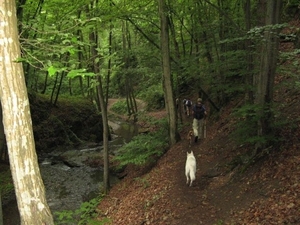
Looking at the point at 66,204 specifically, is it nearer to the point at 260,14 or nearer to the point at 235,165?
the point at 235,165

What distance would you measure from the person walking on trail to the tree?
9.59 metres

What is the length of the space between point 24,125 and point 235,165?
711cm

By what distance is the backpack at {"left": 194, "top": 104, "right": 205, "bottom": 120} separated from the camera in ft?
41.2

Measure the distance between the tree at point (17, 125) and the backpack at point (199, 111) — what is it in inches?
379

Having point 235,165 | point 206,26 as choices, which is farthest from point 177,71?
point 235,165

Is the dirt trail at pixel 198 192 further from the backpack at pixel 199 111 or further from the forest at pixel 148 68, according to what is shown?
the backpack at pixel 199 111

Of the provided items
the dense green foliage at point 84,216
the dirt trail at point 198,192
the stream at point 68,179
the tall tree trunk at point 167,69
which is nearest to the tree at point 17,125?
the dirt trail at point 198,192

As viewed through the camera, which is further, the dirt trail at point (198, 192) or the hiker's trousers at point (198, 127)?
the hiker's trousers at point (198, 127)

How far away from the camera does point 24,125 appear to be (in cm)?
364

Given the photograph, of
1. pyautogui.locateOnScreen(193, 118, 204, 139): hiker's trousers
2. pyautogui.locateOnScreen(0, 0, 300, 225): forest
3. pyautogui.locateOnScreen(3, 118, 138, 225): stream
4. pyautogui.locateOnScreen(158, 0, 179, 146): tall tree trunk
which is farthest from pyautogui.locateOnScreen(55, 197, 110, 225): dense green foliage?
pyautogui.locateOnScreen(193, 118, 204, 139): hiker's trousers

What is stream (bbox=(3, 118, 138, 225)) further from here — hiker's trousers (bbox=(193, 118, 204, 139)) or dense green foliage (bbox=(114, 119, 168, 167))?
hiker's trousers (bbox=(193, 118, 204, 139))

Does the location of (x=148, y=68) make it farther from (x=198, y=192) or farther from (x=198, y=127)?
(x=198, y=192)

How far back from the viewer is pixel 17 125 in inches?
141

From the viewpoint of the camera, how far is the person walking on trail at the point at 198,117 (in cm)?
1256
